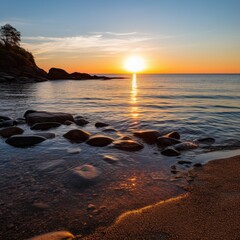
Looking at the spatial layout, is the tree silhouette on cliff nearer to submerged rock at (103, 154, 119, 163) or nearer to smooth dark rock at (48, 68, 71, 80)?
smooth dark rock at (48, 68, 71, 80)

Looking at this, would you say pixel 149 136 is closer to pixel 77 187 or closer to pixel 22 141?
pixel 22 141

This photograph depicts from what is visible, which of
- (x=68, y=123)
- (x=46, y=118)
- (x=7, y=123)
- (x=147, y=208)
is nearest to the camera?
(x=147, y=208)

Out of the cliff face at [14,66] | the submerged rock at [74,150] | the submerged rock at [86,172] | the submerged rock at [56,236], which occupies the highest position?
the cliff face at [14,66]

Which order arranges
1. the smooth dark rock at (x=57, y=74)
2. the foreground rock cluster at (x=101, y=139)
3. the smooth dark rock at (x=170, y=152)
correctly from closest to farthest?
the smooth dark rock at (x=170, y=152), the foreground rock cluster at (x=101, y=139), the smooth dark rock at (x=57, y=74)

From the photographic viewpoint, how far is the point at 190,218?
417 centimetres

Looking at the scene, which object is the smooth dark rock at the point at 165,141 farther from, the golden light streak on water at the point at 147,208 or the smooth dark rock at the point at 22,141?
the smooth dark rock at the point at 22,141

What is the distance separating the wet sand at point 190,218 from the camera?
3732 mm

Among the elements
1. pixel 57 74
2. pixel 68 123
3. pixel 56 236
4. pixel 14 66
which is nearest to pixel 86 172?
pixel 56 236

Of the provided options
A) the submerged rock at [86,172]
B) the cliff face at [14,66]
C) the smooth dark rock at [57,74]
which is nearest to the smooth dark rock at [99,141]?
the submerged rock at [86,172]

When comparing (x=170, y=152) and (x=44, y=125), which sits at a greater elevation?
(x=170, y=152)

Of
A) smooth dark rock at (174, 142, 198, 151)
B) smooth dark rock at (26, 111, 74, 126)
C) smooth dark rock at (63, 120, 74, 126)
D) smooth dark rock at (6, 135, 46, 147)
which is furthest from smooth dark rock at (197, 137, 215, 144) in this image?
smooth dark rock at (26, 111, 74, 126)

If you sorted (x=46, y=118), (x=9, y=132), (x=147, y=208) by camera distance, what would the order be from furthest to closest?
(x=46, y=118)
(x=9, y=132)
(x=147, y=208)

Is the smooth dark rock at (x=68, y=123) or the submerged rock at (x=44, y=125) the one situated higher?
the submerged rock at (x=44, y=125)

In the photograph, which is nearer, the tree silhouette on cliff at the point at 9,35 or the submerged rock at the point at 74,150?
the submerged rock at the point at 74,150
